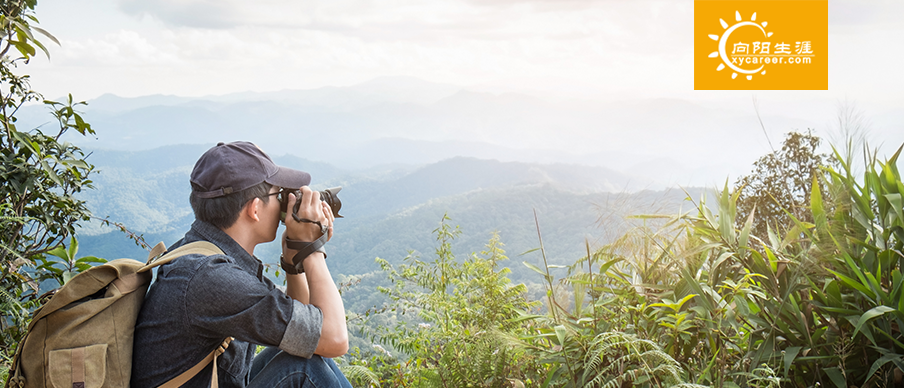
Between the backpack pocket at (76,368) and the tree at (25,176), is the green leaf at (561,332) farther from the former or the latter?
the tree at (25,176)

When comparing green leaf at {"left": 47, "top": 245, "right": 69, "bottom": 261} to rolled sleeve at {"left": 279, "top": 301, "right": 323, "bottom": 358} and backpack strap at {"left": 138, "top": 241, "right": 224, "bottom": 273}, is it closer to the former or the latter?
backpack strap at {"left": 138, "top": 241, "right": 224, "bottom": 273}

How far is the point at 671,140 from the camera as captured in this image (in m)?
44.2

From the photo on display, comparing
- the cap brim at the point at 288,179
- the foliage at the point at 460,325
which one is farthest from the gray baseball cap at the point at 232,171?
the foliage at the point at 460,325

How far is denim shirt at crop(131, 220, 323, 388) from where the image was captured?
86cm

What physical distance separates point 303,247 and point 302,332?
30 cm

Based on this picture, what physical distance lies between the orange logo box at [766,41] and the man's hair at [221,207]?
3.10 metres

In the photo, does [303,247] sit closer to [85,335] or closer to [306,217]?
[306,217]

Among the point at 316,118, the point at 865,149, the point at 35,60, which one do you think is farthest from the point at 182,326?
the point at 316,118

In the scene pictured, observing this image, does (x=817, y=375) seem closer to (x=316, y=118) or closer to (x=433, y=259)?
(x=433, y=259)

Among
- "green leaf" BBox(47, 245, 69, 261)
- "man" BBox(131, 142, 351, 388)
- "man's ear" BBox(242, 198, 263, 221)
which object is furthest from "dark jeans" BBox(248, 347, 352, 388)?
"green leaf" BBox(47, 245, 69, 261)

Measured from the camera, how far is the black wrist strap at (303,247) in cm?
117

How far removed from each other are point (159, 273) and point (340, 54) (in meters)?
21.5

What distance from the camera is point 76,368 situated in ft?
2.59

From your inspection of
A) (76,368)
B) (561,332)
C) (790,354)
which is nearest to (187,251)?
(76,368)
